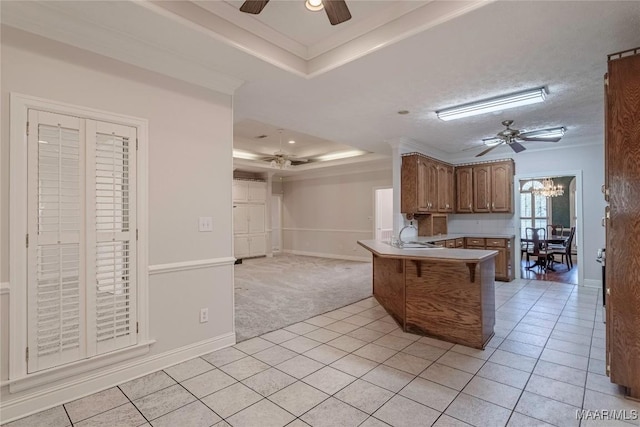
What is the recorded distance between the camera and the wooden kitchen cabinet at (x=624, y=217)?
2078mm

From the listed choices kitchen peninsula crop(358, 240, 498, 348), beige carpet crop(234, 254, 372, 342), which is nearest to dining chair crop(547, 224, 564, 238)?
beige carpet crop(234, 254, 372, 342)

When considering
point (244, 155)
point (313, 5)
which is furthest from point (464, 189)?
point (313, 5)

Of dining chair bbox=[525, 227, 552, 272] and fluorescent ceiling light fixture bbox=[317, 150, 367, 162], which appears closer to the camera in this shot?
dining chair bbox=[525, 227, 552, 272]

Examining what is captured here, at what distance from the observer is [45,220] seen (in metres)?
2.16

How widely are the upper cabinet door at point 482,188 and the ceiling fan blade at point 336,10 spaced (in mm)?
5530

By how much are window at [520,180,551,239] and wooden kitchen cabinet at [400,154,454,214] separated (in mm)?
5069

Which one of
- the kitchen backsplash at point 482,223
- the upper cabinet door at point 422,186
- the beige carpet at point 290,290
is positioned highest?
the upper cabinet door at point 422,186

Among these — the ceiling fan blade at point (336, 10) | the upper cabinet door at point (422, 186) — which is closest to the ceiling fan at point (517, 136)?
the upper cabinet door at point (422, 186)

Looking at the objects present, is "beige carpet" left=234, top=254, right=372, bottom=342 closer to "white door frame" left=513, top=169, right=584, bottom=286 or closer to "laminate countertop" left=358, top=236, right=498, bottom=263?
"laminate countertop" left=358, top=236, right=498, bottom=263

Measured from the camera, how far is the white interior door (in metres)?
10.5

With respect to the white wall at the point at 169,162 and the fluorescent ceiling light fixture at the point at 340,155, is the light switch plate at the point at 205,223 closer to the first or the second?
the white wall at the point at 169,162

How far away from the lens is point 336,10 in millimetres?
1819

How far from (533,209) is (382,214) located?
16.5ft

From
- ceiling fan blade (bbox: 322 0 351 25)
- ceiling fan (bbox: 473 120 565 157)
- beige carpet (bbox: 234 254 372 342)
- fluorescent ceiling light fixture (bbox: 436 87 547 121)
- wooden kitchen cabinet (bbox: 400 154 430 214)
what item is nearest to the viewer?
ceiling fan blade (bbox: 322 0 351 25)
